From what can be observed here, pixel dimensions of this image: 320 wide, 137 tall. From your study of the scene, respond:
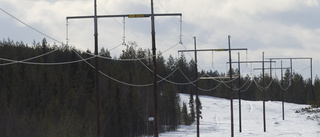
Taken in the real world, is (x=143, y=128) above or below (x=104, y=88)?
below

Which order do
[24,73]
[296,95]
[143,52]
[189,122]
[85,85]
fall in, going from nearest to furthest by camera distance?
1. [85,85]
2. [24,73]
3. [189,122]
4. [143,52]
5. [296,95]

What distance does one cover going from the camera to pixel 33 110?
7450 centimetres

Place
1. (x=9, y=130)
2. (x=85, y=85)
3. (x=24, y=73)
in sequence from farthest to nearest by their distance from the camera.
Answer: (x=24, y=73), (x=85, y=85), (x=9, y=130)

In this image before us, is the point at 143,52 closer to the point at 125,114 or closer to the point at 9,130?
the point at 125,114

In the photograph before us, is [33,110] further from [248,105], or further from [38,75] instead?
[248,105]

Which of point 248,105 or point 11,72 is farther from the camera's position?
point 248,105

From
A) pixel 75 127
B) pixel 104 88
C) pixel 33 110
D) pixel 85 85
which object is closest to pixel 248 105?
pixel 104 88

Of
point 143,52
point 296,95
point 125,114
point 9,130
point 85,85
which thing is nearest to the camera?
point 9,130

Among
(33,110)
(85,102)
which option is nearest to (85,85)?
(85,102)

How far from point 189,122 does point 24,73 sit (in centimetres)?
3525

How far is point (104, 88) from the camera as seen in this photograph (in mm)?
91000

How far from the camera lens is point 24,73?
8631 cm

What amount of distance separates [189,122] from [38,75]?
3203 centimetres

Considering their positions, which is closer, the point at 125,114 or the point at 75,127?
the point at 75,127
